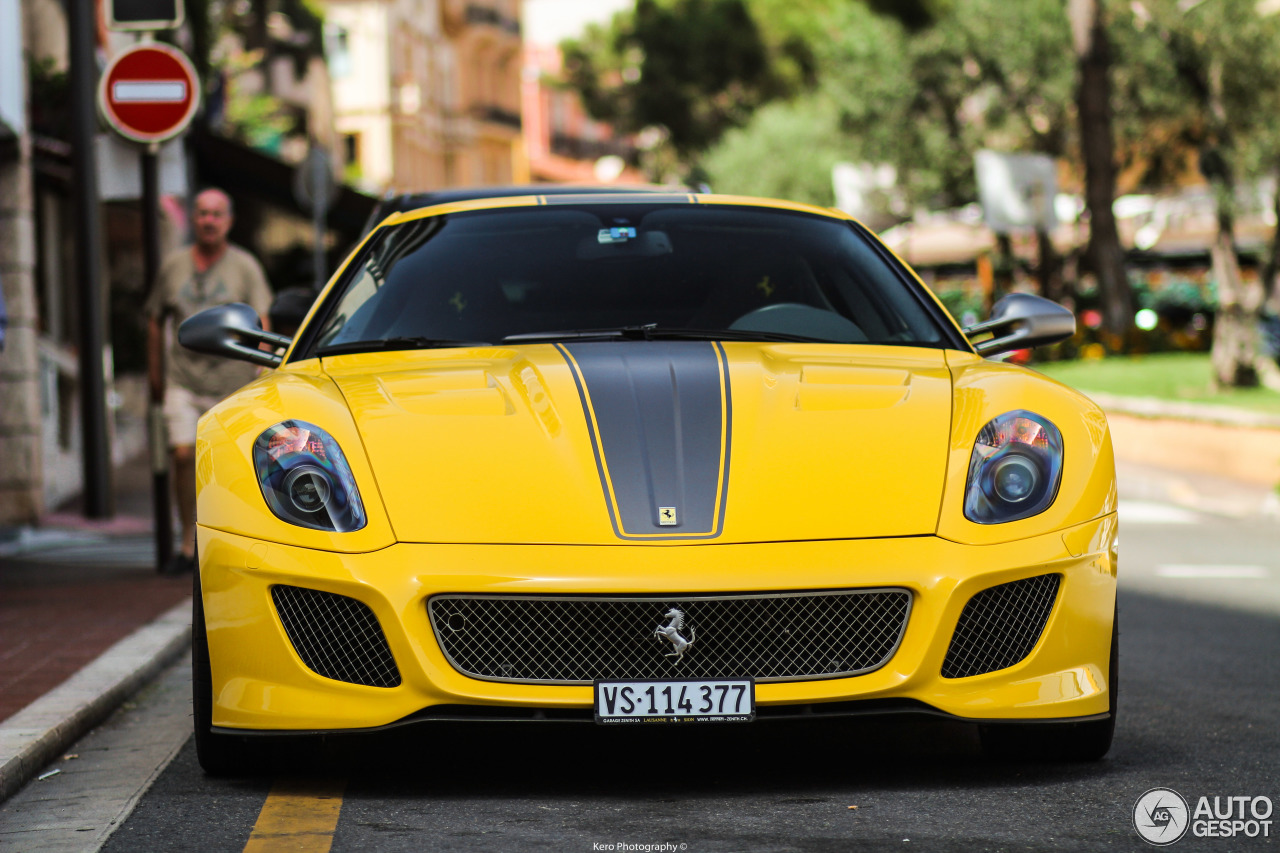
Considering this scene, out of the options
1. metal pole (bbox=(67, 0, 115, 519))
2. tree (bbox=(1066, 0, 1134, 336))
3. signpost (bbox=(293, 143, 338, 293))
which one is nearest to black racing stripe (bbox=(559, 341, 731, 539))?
metal pole (bbox=(67, 0, 115, 519))

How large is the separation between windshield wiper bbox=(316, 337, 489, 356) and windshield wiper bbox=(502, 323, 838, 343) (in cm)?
13

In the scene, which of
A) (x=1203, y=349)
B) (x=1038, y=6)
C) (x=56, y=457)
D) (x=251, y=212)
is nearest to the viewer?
(x=56, y=457)

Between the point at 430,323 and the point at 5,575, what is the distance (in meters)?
5.10

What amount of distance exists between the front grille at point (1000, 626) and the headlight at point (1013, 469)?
0.15 meters

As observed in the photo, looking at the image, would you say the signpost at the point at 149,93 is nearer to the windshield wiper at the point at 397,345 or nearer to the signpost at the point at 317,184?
the windshield wiper at the point at 397,345

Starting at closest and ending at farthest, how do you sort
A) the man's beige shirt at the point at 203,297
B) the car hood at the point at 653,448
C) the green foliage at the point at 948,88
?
1. the car hood at the point at 653,448
2. the man's beige shirt at the point at 203,297
3. the green foliage at the point at 948,88

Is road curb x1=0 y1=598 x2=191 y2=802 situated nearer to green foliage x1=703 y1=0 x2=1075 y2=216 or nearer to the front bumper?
the front bumper

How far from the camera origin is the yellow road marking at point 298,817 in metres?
3.71

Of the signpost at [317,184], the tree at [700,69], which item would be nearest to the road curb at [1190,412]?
the signpost at [317,184]

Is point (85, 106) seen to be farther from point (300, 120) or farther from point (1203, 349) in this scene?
point (300, 120)

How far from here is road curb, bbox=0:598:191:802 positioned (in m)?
4.61

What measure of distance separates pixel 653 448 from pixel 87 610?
4260 mm

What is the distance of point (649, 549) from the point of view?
3.90m

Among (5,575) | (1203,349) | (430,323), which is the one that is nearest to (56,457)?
(5,575)
